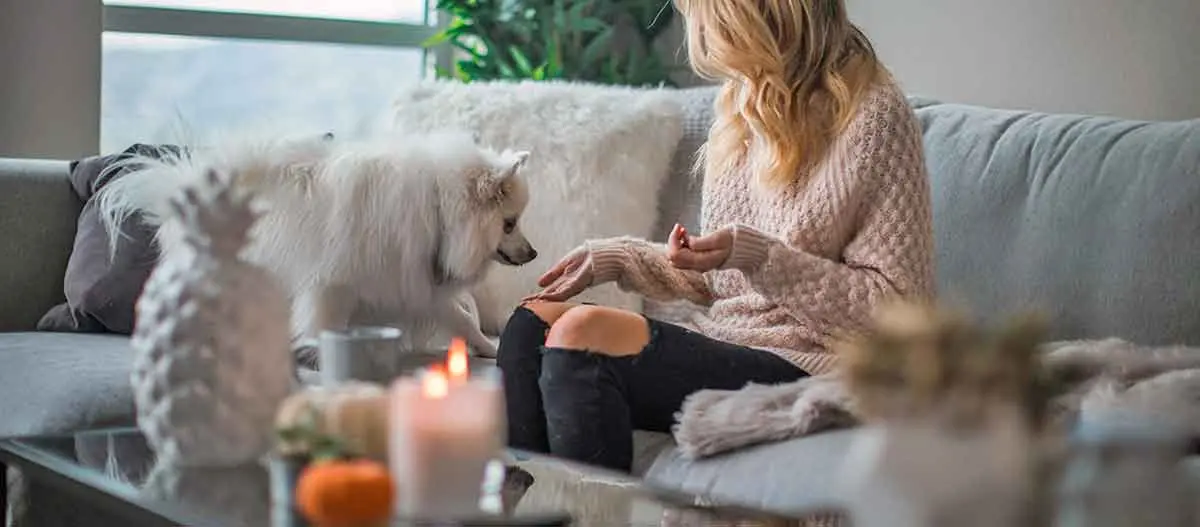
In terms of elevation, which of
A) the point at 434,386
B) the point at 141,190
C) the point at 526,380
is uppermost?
the point at 434,386

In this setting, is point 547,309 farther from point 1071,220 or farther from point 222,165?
point 1071,220

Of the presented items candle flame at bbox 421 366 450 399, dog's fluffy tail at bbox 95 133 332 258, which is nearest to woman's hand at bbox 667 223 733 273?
dog's fluffy tail at bbox 95 133 332 258

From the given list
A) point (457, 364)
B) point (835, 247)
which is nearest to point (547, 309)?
point (835, 247)

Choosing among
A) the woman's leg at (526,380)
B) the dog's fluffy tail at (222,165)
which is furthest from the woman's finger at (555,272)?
the dog's fluffy tail at (222,165)

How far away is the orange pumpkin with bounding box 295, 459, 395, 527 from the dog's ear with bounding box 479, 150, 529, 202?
155 centimetres

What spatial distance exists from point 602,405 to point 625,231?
0.92 m

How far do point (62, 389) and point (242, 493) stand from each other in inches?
38.0

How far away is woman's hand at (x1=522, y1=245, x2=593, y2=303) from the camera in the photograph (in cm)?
252

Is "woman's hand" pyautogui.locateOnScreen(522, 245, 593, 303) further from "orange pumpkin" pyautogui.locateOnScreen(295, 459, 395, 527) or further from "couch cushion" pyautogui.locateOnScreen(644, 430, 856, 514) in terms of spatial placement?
"orange pumpkin" pyautogui.locateOnScreen(295, 459, 395, 527)

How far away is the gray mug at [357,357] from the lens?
71.2 inches

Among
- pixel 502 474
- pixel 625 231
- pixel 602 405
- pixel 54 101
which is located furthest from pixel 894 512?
pixel 54 101

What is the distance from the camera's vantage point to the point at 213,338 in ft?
5.64

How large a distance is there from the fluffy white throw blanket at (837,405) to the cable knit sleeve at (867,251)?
0.13 meters

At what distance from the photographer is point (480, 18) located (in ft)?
14.0
